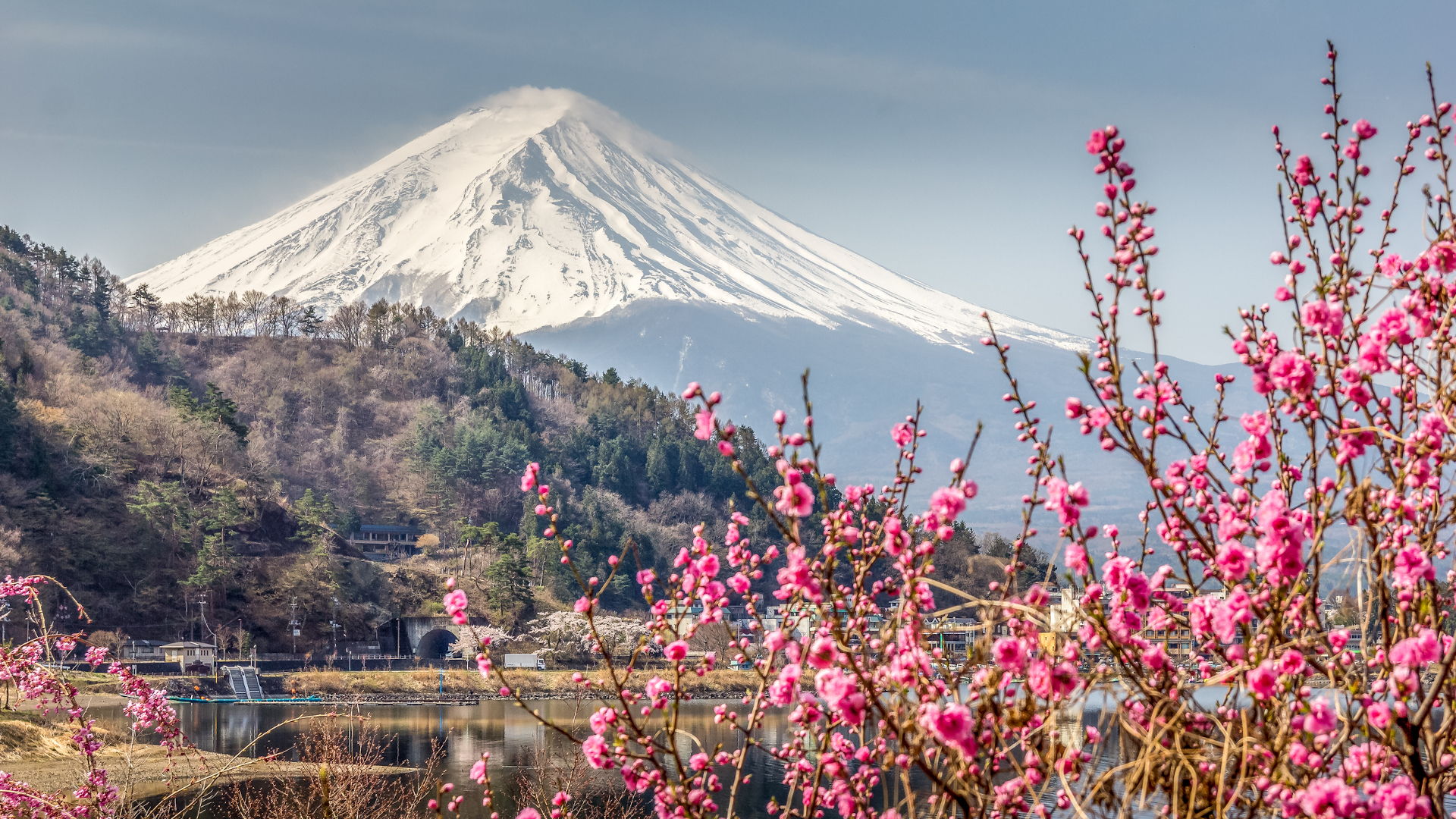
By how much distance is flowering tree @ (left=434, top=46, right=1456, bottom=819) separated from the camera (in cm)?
232

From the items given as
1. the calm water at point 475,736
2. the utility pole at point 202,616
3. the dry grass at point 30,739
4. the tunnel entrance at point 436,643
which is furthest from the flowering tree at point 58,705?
the tunnel entrance at point 436,643

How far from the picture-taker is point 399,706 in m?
35.2

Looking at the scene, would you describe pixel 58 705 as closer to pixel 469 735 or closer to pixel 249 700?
pixel 469 735

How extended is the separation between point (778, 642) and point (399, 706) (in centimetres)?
3486

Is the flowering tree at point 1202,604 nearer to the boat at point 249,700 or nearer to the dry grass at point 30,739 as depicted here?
the dry grass at point 30,739

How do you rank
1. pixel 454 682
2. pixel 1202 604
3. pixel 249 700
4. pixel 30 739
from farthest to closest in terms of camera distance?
pixel 454 682, pixel 249 700, pixel 30 739, pixel 1202 604

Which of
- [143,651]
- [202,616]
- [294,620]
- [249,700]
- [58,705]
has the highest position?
[58,705]

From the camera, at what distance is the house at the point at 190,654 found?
36875 mm

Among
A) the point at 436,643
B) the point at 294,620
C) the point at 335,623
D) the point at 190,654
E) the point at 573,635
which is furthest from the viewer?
the point at 436,643

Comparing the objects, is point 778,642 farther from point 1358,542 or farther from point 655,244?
point 655,244

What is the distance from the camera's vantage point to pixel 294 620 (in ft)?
142

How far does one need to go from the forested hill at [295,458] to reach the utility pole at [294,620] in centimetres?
27

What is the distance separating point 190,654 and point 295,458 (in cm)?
3246

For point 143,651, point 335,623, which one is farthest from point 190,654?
point 335,623
